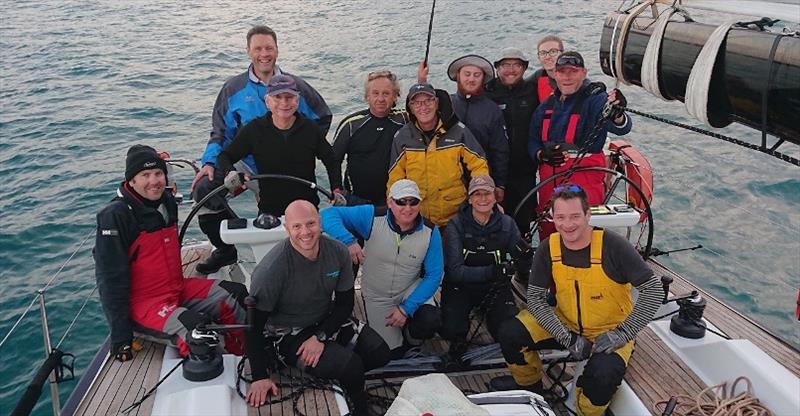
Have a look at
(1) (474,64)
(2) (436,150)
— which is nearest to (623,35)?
(2) (436,150)

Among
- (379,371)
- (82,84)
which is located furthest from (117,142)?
(379,371)

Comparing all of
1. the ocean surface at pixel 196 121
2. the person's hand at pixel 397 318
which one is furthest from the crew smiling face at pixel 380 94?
the ocean surface at pixel 196 121

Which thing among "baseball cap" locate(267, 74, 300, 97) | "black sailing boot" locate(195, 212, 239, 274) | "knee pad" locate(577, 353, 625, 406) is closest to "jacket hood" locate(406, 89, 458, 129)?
"baseball cap" locate(267, 74, 300, 97)

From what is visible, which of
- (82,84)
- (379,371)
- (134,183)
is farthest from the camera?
A: (82,84)

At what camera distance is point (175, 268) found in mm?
3562

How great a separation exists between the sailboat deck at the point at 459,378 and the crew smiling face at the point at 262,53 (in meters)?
1.89

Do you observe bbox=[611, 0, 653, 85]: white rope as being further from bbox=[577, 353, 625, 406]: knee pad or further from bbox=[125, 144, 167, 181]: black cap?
bbox=[125, 144, 167, 181]: black cap

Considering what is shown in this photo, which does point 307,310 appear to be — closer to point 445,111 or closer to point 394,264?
point 394,264

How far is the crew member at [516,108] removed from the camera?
Answer: 4.40 meters

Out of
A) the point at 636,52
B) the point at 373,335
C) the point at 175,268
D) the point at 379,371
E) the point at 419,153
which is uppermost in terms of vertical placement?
the point at 636,52

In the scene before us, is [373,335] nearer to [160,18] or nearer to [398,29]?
[398,29]

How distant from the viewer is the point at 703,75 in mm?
2014

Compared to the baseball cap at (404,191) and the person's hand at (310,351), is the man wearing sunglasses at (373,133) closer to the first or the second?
the baseball cap at (404,191)

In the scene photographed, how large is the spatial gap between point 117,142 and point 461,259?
8.83 metres
